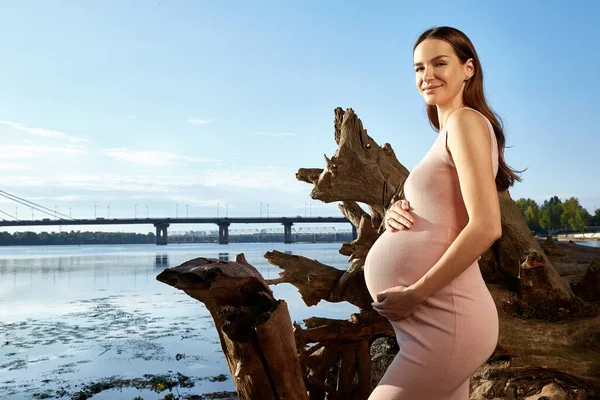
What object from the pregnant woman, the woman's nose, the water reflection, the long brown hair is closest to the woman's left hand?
the pregnant woman

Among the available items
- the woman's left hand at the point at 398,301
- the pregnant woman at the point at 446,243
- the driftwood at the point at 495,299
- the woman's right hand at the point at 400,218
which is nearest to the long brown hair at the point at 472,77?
the pregnant woman at the point at 446,243

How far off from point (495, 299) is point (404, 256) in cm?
284

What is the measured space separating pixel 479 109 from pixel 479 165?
1.11ft

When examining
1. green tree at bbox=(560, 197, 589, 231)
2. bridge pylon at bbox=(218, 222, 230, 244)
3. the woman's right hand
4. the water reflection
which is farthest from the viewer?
bridge pylon at bbox=(218, 222, 230, 244)

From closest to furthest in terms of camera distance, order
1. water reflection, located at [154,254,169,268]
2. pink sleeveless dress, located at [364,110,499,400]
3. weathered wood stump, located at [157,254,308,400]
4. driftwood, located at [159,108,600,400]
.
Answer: pink sleeveless dress, located at [364,110,499,400], weathered wood stump, located at [157,254,308,400], driftwood, located at [159,108,600,400], water reflection, located at [154,254,169,268]

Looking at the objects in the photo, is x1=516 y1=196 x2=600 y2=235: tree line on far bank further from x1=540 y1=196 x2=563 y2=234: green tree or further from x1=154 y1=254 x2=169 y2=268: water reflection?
x1=154 y1=254 x2=169 y2=268: water reflection

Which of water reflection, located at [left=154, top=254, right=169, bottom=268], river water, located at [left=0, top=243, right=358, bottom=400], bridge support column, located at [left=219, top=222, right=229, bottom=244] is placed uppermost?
bridge support column, located at [left=219, top=222, right=229, bottom=244]

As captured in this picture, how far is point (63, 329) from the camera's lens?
33.9 ft

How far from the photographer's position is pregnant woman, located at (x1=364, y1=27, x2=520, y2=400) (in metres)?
2.00

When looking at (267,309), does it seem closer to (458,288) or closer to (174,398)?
(458,288)

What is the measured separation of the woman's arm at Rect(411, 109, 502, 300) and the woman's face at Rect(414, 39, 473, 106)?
26cm

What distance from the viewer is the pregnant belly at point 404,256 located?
2.12 metres

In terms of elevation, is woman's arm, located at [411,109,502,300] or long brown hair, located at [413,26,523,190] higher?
long brown hair, located at [413,26,523,190]

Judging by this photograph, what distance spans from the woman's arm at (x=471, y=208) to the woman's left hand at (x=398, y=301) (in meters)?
0.04
